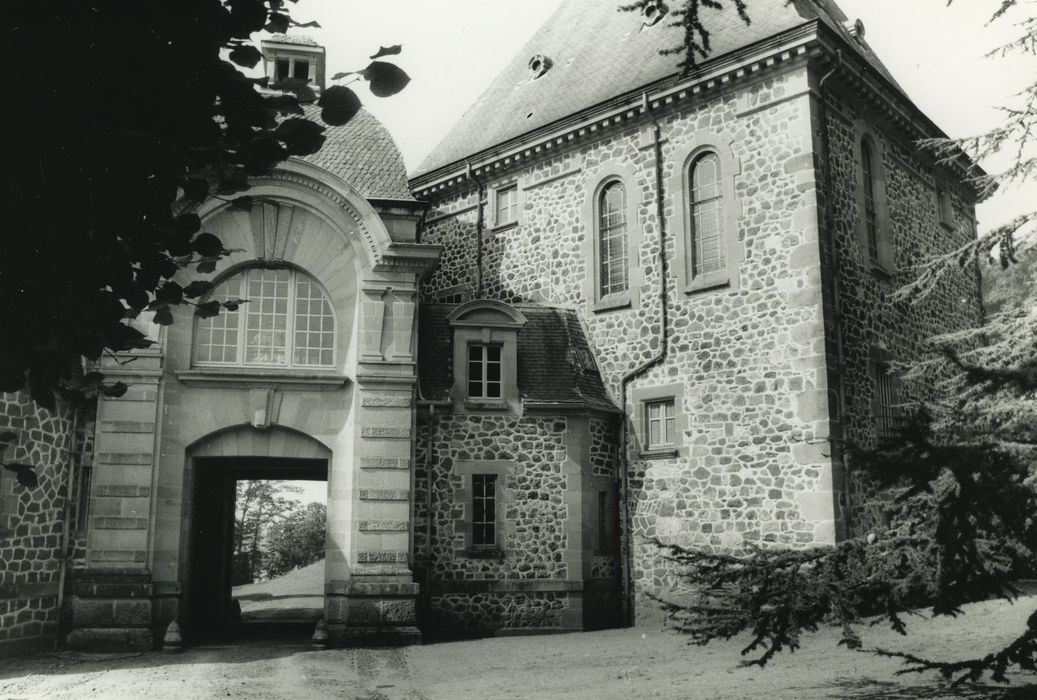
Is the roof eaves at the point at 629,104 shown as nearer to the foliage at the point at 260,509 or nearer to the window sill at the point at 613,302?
the window sill at the point at 613,302

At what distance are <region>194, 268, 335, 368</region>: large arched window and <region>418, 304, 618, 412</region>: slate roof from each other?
86.7 inches

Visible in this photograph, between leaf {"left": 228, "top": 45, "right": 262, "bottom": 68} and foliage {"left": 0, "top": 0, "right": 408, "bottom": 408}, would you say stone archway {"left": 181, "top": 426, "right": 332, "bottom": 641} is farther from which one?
leaf {"left": 228, "top": 45, "right": 262, "bottom": 68}

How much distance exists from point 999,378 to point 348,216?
12.4 m

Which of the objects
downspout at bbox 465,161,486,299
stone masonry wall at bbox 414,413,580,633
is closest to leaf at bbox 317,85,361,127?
stone masonry wall at bbox 414,413,580,633

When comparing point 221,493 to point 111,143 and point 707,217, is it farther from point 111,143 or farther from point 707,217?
point 111,143

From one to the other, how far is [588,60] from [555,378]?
8.34 meters

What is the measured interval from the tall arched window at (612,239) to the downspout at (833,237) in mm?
4202

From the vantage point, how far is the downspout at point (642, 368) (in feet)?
58.5

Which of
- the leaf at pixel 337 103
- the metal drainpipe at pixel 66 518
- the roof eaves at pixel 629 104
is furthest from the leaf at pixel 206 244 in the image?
the roof eaves at pixel 629 104

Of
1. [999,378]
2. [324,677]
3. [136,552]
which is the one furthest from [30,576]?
[999,378]

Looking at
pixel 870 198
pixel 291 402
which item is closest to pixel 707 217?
pixel 870 198

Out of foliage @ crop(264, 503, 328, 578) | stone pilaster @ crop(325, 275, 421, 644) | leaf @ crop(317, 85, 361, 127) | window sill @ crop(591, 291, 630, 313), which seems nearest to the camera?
leaf @ crop(317, 85, 361, 127)

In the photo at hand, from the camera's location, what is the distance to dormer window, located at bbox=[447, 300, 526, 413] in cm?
1783

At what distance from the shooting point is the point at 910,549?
6230 mm
